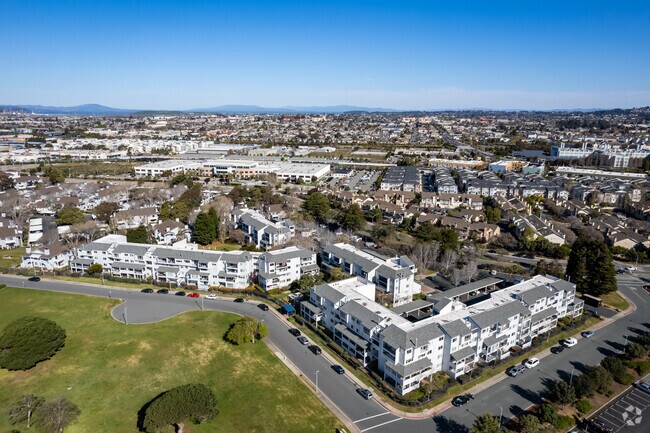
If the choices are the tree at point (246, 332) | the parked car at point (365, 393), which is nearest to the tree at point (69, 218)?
the tree at point (246, 332)

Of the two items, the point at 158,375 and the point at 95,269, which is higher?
the point at 95,269

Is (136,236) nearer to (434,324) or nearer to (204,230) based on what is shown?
(204,230)

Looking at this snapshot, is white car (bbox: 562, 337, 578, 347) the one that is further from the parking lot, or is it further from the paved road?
the parking lot

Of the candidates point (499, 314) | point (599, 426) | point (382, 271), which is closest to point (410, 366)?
point (499, 314)

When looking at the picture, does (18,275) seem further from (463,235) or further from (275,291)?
(463,235)

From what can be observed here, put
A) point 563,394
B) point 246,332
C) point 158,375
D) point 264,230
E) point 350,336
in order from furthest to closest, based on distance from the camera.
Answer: point 264,230
point 246,332
point 350,336
point 158,375
point 563,394
